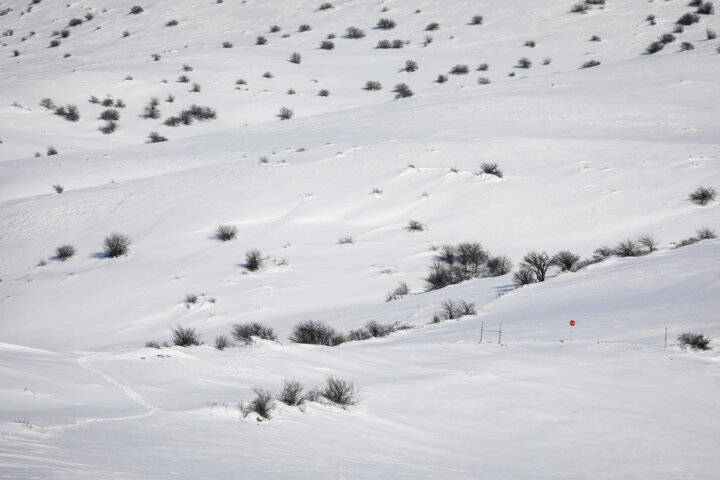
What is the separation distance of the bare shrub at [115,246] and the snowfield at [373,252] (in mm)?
321

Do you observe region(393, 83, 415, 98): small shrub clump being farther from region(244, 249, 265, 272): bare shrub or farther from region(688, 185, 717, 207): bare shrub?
region(244, 249, 265, 272): bare shrub

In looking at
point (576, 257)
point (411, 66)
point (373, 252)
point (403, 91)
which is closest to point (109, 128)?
point (403, 91)

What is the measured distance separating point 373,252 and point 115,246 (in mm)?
6946

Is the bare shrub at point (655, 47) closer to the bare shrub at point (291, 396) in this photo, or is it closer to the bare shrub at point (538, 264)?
the bare shrub at point (538, 264)

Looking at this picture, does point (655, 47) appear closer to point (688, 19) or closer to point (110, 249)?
point (688, 19)

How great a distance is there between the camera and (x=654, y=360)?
791cm

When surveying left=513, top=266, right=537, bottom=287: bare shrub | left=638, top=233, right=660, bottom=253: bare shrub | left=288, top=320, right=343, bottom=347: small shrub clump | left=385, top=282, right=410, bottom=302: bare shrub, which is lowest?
left=288, top=320, right=343, bottom=347: small shrub clump

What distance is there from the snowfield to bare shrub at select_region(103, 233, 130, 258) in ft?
1.05

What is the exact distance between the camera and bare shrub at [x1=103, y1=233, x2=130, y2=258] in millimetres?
15031

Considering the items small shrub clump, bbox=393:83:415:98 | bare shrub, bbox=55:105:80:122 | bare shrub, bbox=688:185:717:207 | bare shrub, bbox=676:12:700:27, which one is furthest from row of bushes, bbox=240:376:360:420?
bare shrub, bbox=676:12:700:27

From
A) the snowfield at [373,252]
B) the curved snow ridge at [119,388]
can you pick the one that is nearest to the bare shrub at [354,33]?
the snowfield at [373,252]

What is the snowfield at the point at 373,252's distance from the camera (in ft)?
17.0

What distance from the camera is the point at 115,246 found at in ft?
49.3

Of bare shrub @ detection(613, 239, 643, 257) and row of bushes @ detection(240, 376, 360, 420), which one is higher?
bare shrub @ detection(613, 239, 643, 257)
